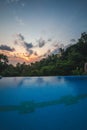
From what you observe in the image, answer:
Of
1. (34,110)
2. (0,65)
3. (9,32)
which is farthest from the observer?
(0,65)

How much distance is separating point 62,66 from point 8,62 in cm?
659

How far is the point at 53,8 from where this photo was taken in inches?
Result: 370

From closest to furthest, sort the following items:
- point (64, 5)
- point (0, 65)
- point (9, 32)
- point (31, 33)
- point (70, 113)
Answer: point (70, 113)
point (64, 5)
point (9, 32)
point (31, 33)
point (0, 65)

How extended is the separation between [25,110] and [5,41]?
9.24 meters

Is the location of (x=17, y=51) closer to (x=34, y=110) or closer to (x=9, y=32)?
(x=9, y=32)

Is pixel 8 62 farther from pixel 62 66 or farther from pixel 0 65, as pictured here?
pixel 62 66

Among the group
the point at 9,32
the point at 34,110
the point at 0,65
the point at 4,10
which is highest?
the point at 4,10

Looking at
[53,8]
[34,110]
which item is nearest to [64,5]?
[53,8]

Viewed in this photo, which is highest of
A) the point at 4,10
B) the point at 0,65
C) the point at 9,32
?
the point at 4,10

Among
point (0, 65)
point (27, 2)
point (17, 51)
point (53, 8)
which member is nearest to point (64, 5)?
point (53, 8)

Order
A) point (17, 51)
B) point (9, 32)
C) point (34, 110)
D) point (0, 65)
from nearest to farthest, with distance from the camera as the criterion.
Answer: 1. point (34, 110)
2. point (9, 32)
3. point (17, 51)
4. point (0, 65)

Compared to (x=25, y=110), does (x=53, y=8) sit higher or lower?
higher

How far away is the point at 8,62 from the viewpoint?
17.5 meters

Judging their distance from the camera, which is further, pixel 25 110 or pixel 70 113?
pixel 25 110
